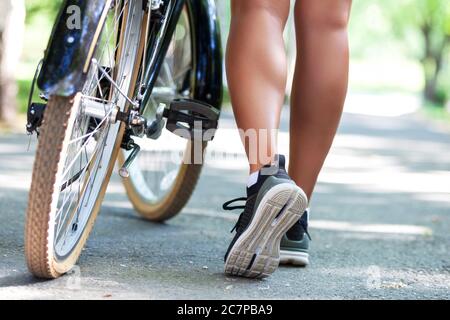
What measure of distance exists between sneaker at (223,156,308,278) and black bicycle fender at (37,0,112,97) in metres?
0.53

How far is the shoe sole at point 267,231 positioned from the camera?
7.44 feet

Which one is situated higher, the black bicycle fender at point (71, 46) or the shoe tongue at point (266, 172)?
Result: the black bicycle fender at point (71, 46)

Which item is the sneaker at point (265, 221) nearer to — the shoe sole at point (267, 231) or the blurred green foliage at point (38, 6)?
the shoe sole at point (267, 231)

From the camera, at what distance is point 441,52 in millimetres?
31438

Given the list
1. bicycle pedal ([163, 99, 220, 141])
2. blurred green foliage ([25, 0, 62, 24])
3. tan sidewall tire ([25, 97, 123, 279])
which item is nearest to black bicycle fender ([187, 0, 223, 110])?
bicycle pedal ([163, 99, 220, 141])

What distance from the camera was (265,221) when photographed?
7.51ft

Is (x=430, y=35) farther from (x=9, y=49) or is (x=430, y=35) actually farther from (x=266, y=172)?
(x=266, y=172)

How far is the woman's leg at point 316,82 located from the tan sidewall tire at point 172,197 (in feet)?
2.00

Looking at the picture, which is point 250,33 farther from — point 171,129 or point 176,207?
point 176,207

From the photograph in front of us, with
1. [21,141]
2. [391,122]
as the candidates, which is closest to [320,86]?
[21,141]

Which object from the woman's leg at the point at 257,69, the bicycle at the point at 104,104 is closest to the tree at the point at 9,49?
the bicycle at the point at 104,104

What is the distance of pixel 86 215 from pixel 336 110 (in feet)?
2.51

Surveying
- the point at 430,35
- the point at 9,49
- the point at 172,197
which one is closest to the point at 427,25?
the point at 430,35

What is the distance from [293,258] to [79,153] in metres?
0.75
